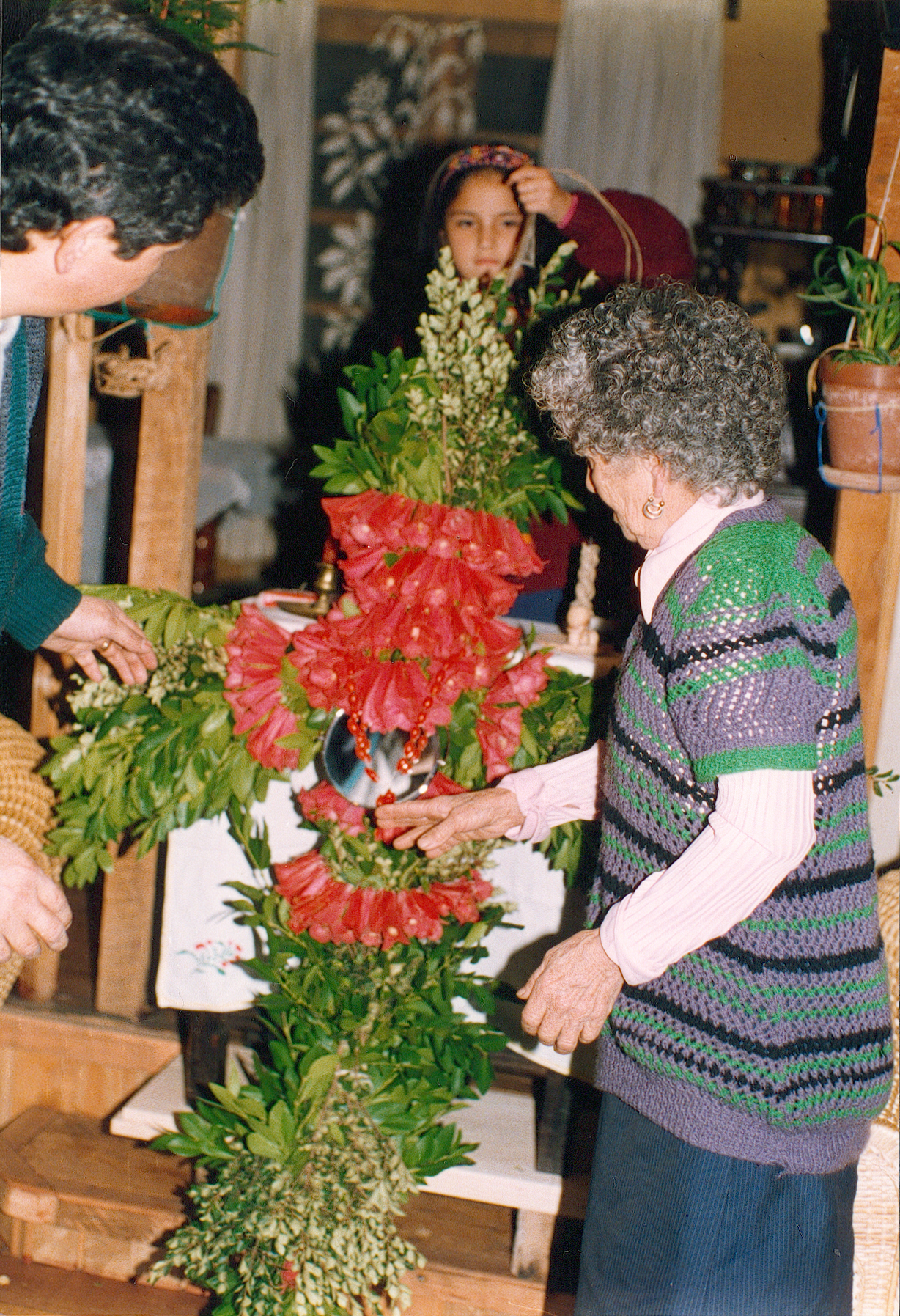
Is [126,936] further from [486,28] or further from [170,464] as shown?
[486,28]

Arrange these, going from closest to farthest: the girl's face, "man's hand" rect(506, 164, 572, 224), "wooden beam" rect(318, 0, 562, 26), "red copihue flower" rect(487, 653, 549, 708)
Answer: "red copihue flower" rect(487, 653, 549, 708) < "man's hand" rect(506, 164, 572, 224) < the girl's face < "wooden beam" rect(318, 0, 562, 26)

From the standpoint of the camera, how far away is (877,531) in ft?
6.23

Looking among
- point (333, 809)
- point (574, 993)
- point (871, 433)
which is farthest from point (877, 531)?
point (574, 993)

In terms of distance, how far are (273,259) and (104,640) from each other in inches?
134

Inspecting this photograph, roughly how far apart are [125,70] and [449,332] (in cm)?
58

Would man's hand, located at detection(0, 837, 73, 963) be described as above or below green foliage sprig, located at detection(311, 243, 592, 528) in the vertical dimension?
below

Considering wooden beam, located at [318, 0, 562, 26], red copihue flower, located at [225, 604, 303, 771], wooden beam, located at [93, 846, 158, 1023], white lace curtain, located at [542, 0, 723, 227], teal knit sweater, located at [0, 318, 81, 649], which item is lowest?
wooden beam, located at [93, 846, 158, 1023]

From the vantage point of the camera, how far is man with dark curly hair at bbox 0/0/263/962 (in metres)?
1.00

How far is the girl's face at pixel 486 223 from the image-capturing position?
6.77ft

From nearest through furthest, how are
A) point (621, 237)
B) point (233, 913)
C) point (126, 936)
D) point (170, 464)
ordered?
1. point (233, 913)
2. point (621, 237)
3. point (170, 464)
4. point (126, 936)

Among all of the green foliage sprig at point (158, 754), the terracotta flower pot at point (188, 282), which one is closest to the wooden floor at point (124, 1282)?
the green foliage sprig at point (158, 754)

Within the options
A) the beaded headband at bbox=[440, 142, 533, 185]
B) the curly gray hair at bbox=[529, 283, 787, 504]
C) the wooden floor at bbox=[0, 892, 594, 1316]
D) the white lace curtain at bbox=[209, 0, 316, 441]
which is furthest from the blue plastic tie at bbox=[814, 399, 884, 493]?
the white lace curtain at bbox=[209, 0, 316, 441]

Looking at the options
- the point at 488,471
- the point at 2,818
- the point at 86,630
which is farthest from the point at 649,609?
the point at 2,818

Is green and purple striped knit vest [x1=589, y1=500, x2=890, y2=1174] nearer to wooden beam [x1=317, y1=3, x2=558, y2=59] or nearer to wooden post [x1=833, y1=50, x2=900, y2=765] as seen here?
wooden post [x1=833, y1=50, x2=900, y2=765]
